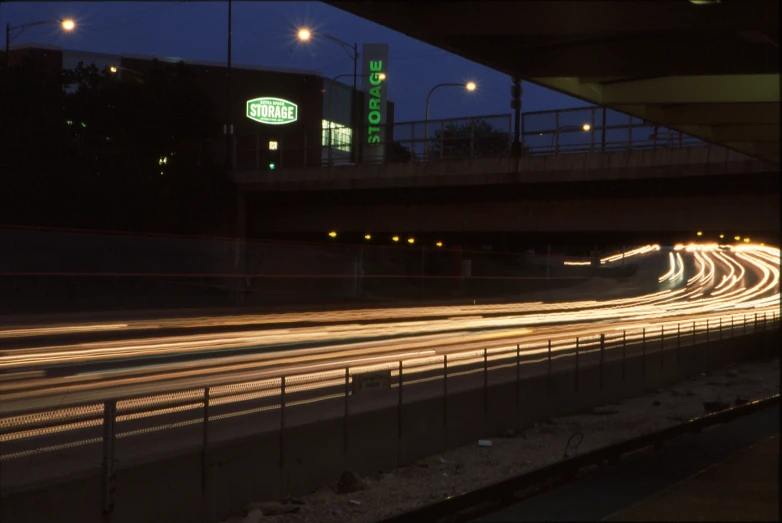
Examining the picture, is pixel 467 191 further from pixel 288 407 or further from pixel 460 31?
pixel 460 31

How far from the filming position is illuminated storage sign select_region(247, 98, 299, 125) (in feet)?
219

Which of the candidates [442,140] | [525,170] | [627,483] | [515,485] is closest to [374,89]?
[442,140]

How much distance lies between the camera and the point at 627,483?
938cm

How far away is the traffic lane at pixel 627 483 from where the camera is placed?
8102mm

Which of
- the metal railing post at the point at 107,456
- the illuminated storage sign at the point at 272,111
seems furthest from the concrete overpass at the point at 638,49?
the illuminated storage sign at the point at 272,111

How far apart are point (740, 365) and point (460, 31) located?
2724cm

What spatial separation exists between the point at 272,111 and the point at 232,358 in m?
48.2

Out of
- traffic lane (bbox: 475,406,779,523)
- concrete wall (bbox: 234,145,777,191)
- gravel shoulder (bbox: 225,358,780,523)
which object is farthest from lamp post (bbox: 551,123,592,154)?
traffic lane (bbox: 475,406,779,523)

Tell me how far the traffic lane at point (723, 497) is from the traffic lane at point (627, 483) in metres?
0.19

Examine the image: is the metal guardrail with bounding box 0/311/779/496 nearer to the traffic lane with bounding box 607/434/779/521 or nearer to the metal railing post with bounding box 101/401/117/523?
the metal railing post with bounding box 101/401/117/523

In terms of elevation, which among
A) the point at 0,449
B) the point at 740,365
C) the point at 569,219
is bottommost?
the point at 740,365

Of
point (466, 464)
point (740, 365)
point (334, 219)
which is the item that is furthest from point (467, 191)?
point (466, 464)

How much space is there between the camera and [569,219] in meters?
37.9

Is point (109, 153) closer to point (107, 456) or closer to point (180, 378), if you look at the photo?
point (180, 378)
